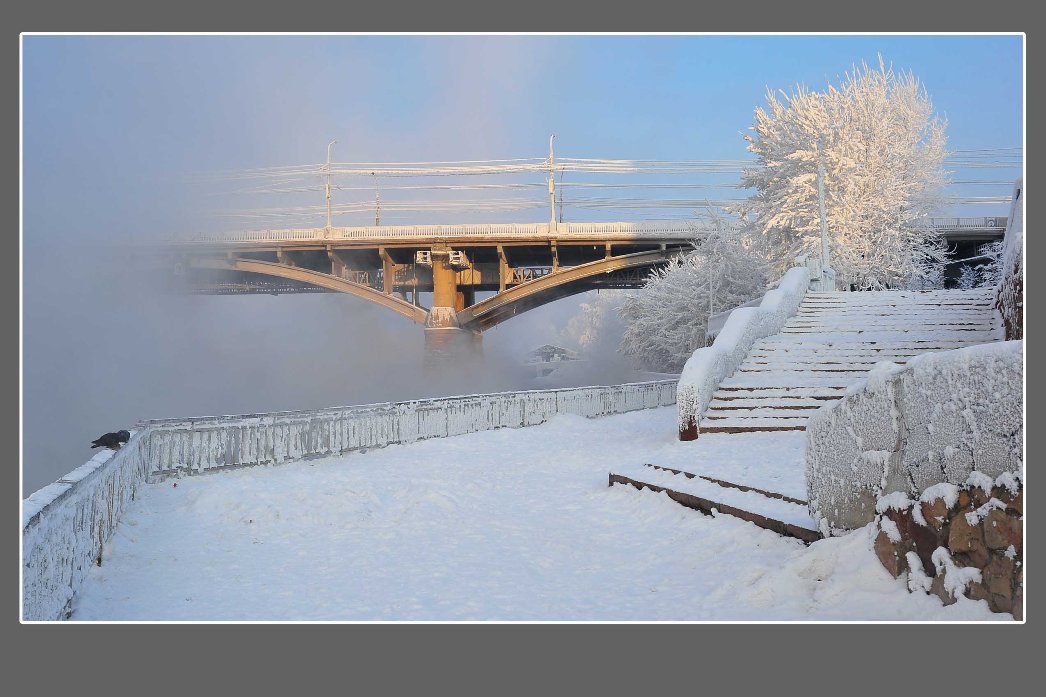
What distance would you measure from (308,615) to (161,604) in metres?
1.12

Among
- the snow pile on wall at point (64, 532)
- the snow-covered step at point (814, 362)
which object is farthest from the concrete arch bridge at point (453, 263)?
the snow pile on wall at point (64, 532)

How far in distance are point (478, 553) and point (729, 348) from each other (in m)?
9.13

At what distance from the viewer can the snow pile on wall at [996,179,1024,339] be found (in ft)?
37.4

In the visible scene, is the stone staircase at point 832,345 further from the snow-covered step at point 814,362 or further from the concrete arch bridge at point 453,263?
the concrete arch bridge at point 453,263

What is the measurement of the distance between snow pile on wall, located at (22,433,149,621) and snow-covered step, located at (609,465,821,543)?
Result: 514 cm

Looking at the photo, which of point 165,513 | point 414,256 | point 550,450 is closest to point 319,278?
point 414,256

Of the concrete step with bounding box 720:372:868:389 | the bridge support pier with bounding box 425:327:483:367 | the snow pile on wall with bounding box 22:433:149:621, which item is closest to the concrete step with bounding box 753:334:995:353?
the concrete step with bounding box 720:372:868:389

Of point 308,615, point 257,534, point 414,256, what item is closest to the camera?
point 308,615

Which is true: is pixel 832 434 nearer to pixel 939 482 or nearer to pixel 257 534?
pixel 939 482

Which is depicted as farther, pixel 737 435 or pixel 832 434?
pixel 737 435

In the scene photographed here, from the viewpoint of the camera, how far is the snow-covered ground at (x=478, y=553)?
506cm

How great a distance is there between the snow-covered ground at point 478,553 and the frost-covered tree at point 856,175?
21.7 m

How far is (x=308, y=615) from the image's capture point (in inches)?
205

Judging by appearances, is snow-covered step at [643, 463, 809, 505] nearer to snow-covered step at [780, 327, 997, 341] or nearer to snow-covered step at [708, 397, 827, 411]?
snow-covered step at [708, 397, 827, 411]
